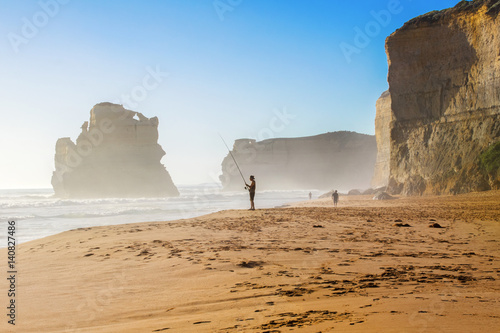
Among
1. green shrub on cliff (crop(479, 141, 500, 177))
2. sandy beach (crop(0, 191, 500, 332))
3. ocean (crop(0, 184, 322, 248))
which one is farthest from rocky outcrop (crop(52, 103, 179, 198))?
sandy beach (crop(0, 191, 500, 332))

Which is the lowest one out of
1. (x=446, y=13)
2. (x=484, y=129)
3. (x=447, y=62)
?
(x=484, y=129)

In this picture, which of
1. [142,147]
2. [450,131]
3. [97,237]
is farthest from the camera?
[142,147]

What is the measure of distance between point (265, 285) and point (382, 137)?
5318 centimetres

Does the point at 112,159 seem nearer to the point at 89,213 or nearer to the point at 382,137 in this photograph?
the point at 382,137

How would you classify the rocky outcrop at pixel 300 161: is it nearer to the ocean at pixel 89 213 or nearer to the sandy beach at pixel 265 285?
the ocean at pixel 89 213

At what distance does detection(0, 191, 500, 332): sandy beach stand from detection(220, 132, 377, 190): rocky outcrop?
104839 mm

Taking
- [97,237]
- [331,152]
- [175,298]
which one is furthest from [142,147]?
[175,298]

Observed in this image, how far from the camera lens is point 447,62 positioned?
91.9ft

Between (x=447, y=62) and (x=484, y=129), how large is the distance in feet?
21.1

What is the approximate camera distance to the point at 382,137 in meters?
54.0

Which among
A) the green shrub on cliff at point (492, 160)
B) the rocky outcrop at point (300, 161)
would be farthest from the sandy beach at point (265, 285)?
the rocky outcrop at point (300, 161)

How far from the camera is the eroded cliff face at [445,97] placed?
2420 centimetres

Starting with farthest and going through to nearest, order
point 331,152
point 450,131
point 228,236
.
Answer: point 331,152 → point 450,131 → point 228,236

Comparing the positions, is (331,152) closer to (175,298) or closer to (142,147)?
(142,147)
